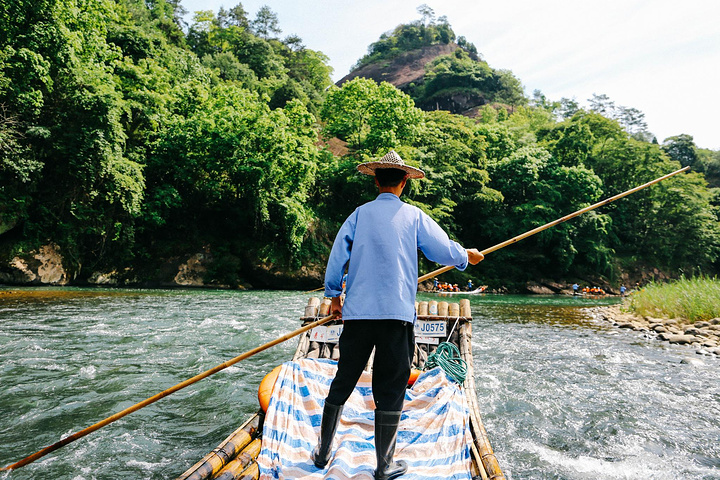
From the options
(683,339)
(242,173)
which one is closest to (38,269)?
(242,173)

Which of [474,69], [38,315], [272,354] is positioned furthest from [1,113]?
[474,69]

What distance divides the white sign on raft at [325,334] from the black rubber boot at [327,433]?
207 cm

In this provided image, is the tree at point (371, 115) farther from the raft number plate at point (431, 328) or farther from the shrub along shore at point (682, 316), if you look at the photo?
the raft number plate at point (431, 328)

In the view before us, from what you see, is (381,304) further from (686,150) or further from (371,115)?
(686,150)

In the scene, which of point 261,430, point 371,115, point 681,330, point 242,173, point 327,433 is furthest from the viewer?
point 371,115

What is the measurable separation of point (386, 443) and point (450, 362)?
1.66 metres

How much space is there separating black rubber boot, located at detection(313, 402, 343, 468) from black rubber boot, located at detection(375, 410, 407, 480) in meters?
→ 0.28

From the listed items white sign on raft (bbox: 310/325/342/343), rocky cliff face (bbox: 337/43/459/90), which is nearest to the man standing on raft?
white sign on raft (bbox: 310/325/342/343)

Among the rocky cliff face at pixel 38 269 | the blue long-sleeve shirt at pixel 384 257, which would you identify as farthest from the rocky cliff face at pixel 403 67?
the blue long-sleeve shirt at pixel 384 257

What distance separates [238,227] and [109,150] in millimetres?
8053

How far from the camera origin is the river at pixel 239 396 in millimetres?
3691

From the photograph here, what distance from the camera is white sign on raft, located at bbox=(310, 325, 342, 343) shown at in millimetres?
4820

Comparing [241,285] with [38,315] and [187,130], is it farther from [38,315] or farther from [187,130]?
[38,315]

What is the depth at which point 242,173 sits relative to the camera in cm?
2261
